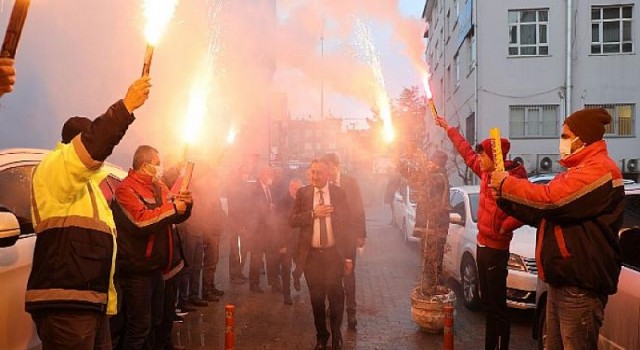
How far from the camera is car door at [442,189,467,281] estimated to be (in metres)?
8.44

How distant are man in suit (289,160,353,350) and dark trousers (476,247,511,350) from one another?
149cm

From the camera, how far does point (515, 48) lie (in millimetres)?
22375

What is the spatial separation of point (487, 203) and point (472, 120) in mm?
19589

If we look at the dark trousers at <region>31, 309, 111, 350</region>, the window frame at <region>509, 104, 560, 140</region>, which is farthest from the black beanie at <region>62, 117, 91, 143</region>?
the window frame at <region>509, 104, 560, 140</region>

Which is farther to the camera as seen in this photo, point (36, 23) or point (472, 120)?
point (472, 120)

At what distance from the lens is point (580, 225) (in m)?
3.46

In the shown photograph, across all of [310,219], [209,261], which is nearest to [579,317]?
[310,219]

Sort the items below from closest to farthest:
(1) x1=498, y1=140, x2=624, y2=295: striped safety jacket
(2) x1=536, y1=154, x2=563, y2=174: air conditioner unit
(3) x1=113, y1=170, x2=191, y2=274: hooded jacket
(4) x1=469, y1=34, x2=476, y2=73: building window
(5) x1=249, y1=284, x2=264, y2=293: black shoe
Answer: (1) x1=498, y1=140, x2=624, y2=295: striped safety jacket
(3) x1=113, y1=170, x2=191, y2=274: hooded jacket
(5) x1=249, y1=284, x2=264, y2=293: black shoe
(2) x1=536, y1=154, x2=563, y2=174: air conditioner unit
(4) x1=469, y1=34, x2=476, y2=73: building window

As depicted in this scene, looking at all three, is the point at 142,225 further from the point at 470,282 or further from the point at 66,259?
the point at 470,282

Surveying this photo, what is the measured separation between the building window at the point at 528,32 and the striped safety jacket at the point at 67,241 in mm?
21753

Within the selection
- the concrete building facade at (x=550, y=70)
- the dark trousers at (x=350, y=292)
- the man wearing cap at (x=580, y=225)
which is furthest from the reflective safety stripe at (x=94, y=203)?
the concrete building facade at (x=550, y=70)

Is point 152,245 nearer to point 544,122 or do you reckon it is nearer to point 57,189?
point 57,189

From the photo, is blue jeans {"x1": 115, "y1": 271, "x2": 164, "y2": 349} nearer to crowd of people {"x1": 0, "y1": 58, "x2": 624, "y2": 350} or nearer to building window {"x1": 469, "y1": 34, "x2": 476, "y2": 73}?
crowd of people {"x1": 0, "y1": 58, "x2": 624, "y2": 350}

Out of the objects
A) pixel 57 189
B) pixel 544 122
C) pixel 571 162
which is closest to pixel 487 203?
pixel 571 162
